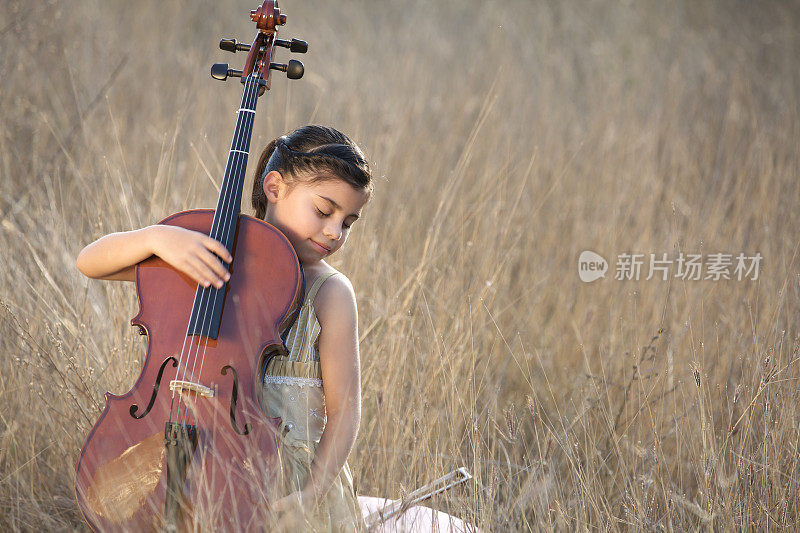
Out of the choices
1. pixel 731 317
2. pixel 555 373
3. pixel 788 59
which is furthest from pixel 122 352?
pixel 788 59

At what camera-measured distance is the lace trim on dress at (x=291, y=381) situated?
1.60 metres

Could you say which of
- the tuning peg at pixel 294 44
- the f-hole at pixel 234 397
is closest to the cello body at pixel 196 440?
the f-hole at pixel 234 397

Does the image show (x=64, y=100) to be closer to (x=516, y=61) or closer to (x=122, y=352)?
(x=122, y=352)

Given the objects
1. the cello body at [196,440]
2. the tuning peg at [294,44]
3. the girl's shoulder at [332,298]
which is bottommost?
the cello body at [196,440]

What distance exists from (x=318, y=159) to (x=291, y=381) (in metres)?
0.47

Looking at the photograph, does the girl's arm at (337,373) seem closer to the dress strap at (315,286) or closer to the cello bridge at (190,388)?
the dress strap at (315,286)

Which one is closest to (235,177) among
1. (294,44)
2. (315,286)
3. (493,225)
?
(315,286)

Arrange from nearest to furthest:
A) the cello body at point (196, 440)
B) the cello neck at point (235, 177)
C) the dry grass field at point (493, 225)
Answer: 1. the cello body at point (196, 440)
2. the cello neck at point (235, 177)
3. the dry grass field at point (493, 225)

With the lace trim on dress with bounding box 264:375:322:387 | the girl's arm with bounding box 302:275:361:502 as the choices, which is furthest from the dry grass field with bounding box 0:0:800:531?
the lace trim on dress with bounding box 264:375:322:387

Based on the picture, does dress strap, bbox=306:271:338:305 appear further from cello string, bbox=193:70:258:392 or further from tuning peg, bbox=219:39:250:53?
tuning peg, bbox=219:39:250:53

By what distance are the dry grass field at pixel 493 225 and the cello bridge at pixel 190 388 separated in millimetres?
419

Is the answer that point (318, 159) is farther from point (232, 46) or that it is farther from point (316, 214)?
point (232, 46)

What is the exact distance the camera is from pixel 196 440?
1413 mm

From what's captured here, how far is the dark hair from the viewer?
1.61 meters
